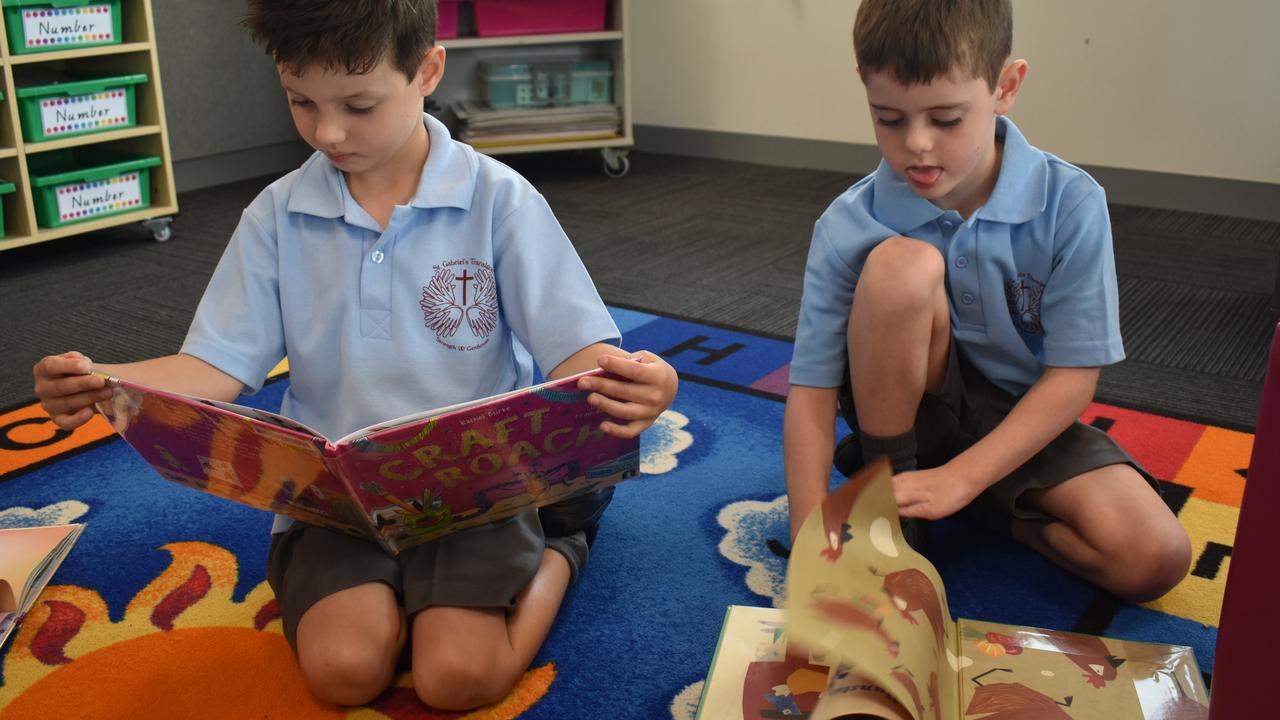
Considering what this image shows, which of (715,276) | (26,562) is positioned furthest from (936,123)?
(715,276)

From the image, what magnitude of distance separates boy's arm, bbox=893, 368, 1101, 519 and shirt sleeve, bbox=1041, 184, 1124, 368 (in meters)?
0.02

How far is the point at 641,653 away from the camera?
0.91 metres

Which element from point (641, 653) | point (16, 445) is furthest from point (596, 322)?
point (16, 445)

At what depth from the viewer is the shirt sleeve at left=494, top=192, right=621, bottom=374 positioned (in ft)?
3.05

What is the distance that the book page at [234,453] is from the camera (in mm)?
766

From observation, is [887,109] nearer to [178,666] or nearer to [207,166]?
[178,666]

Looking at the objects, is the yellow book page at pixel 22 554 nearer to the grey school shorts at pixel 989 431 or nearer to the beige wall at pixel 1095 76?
the grey school shorts at pixel 989 431

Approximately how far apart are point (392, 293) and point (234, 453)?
187mm

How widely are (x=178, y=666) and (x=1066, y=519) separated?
77 cm

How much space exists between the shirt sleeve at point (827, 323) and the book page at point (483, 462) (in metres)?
0.21

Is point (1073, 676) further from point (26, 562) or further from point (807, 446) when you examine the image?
point (26, 562)

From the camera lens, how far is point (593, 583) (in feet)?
3.37

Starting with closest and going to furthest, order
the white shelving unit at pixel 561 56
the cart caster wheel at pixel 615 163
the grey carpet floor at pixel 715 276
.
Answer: the grey carpet floor at pixel 715 276
the white shelving unit at pixel 561 56
the cart caster wheel at pixel 615 163

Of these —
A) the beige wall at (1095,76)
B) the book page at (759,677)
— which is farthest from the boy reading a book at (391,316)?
the beige wall at (1095,76)
